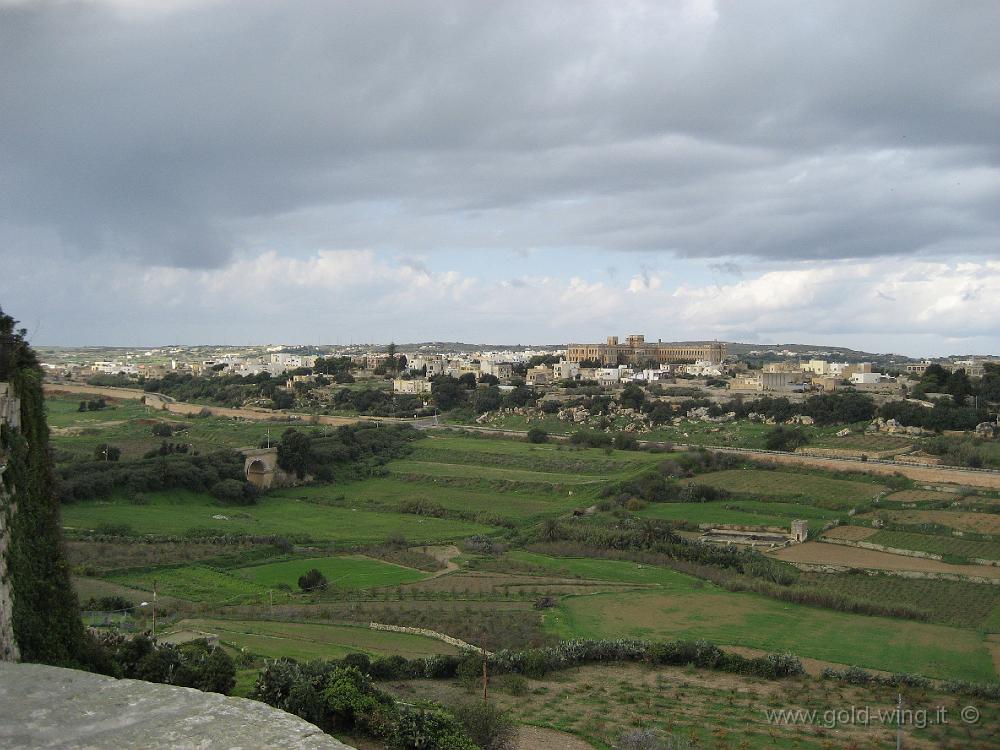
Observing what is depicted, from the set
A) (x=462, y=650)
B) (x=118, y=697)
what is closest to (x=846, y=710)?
(x=462, y=650)

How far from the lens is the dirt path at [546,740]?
14812mm

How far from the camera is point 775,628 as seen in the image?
83.8ft

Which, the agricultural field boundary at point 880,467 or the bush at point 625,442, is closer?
the agricultural field boundary at point 880,467

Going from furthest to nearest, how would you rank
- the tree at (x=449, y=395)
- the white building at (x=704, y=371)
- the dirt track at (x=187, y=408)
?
1. the white building at (x=704, y=371)
2. the tree at (x=449, y=395)
3. the dirt track at (x=187, y=408)

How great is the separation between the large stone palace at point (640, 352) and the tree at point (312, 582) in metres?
94.3

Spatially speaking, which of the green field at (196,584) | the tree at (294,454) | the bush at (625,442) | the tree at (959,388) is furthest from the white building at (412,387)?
the green field at (196,584)

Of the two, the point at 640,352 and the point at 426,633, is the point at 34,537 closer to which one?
the point at 426,633

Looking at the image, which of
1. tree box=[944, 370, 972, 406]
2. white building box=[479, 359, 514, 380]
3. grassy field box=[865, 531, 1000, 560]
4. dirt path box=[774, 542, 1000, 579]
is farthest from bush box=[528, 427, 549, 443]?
white building box=[479, 359, 514, 380]

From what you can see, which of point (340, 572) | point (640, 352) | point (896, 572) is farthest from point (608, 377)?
point (340, 572)

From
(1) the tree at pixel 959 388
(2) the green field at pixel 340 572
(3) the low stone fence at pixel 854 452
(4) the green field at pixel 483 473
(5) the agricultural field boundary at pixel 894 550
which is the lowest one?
(2) the green field at pixel 340 572

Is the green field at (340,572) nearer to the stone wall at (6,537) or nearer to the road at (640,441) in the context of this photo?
the stone wall at (6,537)

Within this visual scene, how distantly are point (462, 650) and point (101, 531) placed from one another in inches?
812

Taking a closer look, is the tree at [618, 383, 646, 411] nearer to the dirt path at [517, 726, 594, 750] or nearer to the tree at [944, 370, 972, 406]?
the tree at [944, 370, 972, 406]

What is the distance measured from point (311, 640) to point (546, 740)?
883 cm
